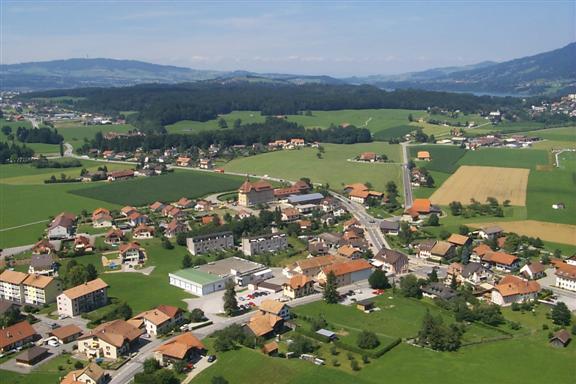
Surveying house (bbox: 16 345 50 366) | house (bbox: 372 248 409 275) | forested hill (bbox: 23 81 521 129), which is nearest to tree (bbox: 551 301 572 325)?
house (bbox: 372 248 409 275)

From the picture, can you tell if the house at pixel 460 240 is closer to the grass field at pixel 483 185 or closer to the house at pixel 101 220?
the grass field at pixel 483 185

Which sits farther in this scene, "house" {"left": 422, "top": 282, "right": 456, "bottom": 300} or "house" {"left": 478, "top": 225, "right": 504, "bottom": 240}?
"house" {"left": 478, "top": 225, "right": 504, "bottom": 240}

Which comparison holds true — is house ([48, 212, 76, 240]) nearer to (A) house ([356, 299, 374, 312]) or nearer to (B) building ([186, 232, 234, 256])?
(B) building ([186, 232, 234, 256])

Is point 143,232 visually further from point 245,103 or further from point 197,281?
point 245,103

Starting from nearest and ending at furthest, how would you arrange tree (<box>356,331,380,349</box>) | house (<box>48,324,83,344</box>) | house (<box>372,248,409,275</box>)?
tree (<box>356,331,380,349</box>)
house (<box>48,324,83,344</box>)
house (<box>372,248,409,275</box>)

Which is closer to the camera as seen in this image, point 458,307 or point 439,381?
point 439,381

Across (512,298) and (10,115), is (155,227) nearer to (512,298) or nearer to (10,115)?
(512,298)

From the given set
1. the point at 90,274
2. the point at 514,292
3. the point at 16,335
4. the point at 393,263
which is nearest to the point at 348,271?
the point at 393,263

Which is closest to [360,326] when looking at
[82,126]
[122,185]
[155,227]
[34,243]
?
[155,227]

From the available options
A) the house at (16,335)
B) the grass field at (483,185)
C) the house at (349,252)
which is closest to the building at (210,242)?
the house at (349,252)
